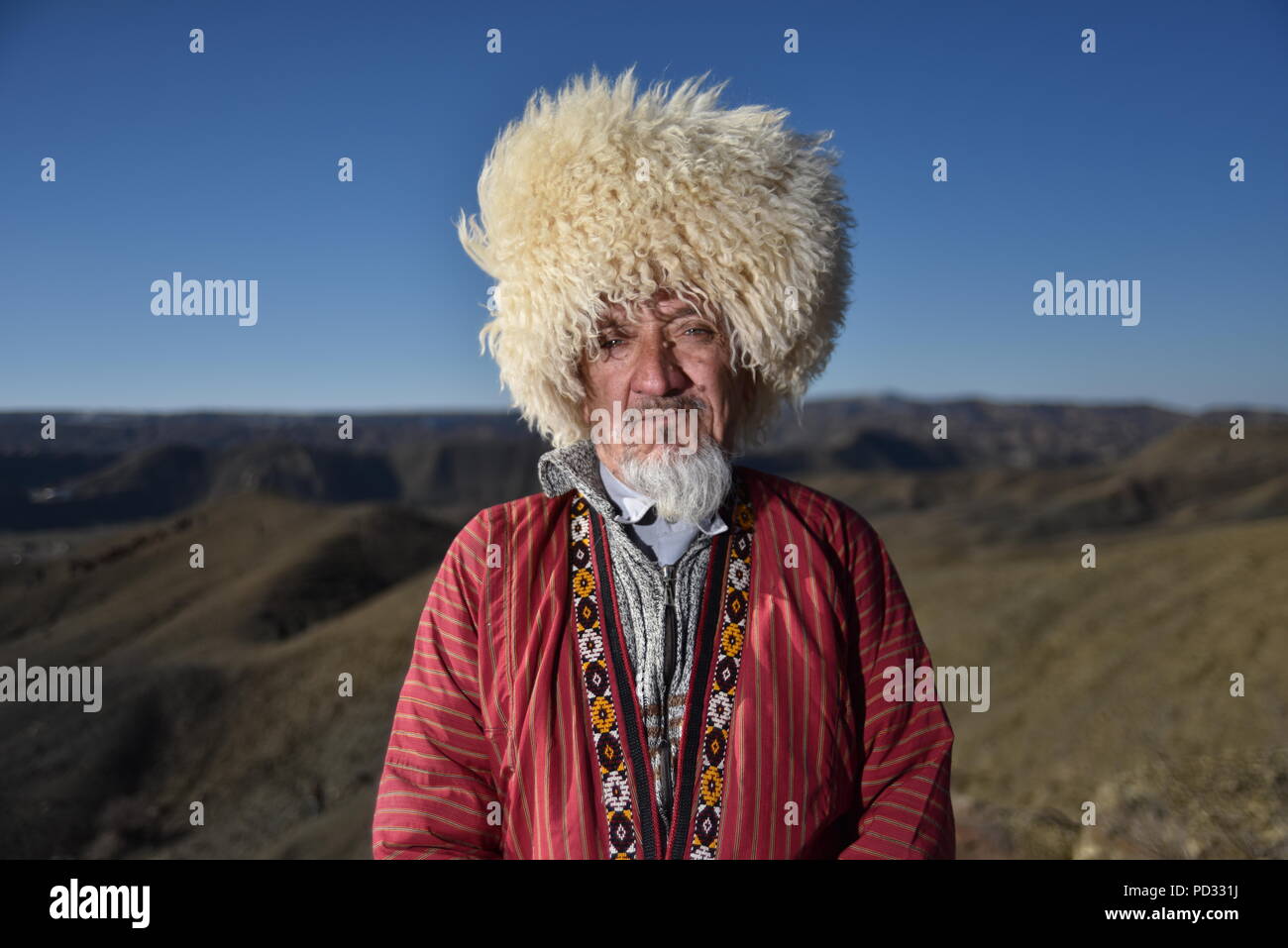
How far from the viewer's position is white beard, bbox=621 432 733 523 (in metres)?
1.86

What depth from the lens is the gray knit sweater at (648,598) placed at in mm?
1840

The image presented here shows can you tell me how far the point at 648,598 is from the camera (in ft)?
6.25

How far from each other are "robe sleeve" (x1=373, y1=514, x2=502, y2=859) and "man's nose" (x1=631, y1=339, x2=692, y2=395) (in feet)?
1.55

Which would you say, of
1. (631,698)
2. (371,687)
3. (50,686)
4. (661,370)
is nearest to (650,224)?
(661,370)

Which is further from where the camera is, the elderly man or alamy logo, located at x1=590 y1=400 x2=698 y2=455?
alamy logo, located at x1=590 y1=400 x2=698 y2=455

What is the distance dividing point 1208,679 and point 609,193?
12600 mm

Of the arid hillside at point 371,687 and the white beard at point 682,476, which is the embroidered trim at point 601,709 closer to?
the white beard at point 682,476

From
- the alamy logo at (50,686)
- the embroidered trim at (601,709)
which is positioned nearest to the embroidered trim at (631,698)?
the embroidered trim at (601,709)

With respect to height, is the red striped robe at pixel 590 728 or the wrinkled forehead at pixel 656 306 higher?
the wrinkled forehead at pixel 656 306

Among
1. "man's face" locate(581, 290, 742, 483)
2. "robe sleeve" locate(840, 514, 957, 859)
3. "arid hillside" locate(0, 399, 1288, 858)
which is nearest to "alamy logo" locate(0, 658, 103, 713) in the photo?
"arid hillside" locate(0, 399, 1288, 858)
